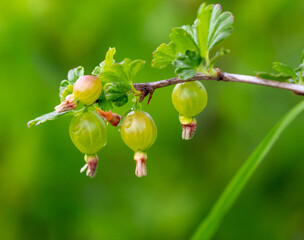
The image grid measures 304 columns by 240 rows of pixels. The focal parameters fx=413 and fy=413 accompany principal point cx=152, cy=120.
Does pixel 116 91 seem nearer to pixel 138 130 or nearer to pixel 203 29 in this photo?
pixel 138 130

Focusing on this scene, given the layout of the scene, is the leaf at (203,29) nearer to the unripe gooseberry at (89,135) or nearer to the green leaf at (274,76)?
the green leaf at (274,76)

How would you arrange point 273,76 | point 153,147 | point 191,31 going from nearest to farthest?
point 273,76 < point 191,31 < point 153,147

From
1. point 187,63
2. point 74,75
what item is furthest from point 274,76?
point 74,75

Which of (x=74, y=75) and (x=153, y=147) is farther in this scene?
(x=153, y=147)

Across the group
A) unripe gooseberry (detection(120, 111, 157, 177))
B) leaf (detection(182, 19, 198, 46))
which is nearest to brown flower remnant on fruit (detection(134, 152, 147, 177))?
unripe gooseberry (detection(120, 111, 157, 177))

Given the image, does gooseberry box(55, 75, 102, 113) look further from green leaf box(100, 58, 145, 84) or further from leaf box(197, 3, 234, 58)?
leaf box(197, 3, 234, 58)

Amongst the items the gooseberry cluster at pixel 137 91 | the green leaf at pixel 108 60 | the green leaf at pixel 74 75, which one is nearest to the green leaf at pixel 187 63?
the gooseberry cluster at pixel 137 91

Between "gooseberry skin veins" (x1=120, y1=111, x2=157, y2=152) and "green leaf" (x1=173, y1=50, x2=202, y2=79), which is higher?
"green leaf" (x1=173, y1=50, x2=202, y2=79)

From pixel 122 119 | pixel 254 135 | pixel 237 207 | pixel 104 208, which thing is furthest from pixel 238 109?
pixel 122 119
